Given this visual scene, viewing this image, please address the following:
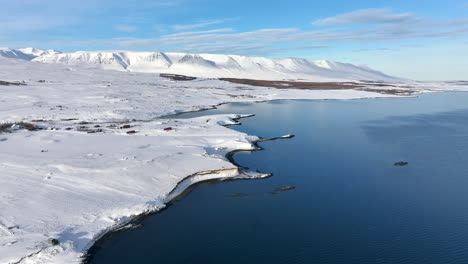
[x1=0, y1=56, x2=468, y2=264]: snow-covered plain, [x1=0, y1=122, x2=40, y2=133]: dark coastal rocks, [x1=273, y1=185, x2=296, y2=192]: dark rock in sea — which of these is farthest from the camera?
[x1=0, y1=122, x2=40, y2=133]: dark coastal rocks

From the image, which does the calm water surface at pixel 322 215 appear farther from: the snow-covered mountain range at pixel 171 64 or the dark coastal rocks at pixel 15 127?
the snow-covered mountain range at pixel 171 64

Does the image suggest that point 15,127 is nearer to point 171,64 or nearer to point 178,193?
point 178,193

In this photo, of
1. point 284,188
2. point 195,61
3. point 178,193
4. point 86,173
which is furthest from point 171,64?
point 284,188

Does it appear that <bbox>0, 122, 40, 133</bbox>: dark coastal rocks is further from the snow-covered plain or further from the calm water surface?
the calm water surface

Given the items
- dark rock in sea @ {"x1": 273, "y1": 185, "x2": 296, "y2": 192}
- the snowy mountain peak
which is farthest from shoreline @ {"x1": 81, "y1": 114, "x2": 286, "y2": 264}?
the snowy mountain peak

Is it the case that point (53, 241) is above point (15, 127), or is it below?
below

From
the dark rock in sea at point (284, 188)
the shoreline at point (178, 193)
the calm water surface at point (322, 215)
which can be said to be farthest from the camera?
the dark rock in sea at point (284, 188)

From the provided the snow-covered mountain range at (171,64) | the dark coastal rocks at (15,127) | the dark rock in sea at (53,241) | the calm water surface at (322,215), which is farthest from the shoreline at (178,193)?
the snow-covered mountain range at (171,64)

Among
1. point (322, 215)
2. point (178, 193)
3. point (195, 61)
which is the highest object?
point (195, 61)
